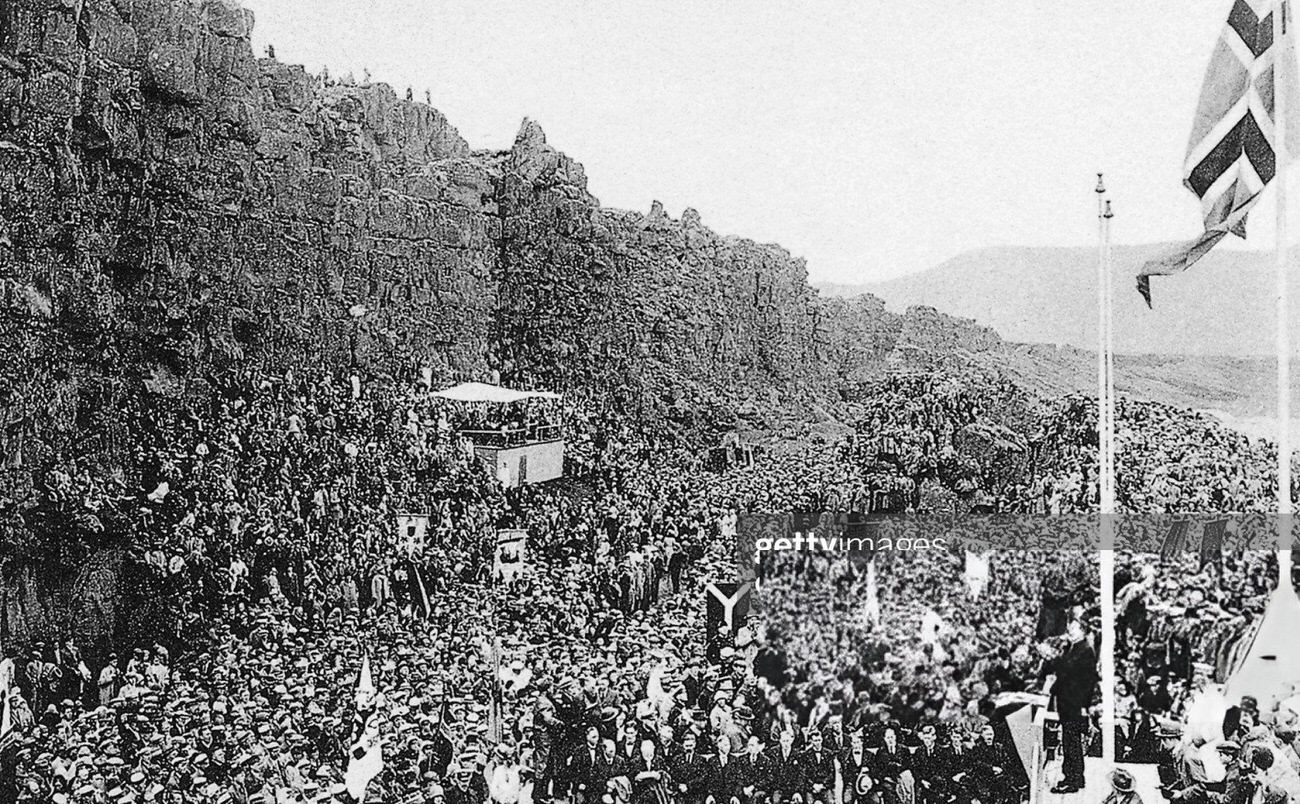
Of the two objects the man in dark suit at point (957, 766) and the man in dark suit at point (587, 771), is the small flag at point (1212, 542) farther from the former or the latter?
the man in dark suit at point (587, 771)

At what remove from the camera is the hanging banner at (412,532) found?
578cm

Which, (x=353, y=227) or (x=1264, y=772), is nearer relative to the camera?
(x=1264, y=772)

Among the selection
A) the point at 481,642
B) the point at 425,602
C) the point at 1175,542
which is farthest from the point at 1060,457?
the point at 425,602

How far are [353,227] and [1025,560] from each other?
11.2ft

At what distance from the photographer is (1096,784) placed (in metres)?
5.46

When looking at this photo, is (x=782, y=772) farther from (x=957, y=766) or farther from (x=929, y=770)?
(x=957, y=766)

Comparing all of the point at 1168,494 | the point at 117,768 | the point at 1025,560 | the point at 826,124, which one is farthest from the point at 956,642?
the point at 117,768

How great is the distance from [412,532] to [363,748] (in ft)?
3.22

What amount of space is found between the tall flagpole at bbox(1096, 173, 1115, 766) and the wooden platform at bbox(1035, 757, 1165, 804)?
2.5 inches

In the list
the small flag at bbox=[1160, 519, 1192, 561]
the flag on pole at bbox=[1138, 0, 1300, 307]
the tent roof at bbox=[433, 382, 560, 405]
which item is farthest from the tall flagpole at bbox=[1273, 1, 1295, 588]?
the tent roof at bbox=[433, 382, 560, 405]

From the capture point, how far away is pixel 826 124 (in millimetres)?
5738

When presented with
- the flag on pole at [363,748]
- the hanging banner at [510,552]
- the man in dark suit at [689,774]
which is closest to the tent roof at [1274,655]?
the man in dark suit at [689,774]

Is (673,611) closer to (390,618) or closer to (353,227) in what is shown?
(390,618)

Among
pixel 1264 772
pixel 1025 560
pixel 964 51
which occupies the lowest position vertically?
pixel 1264 772
